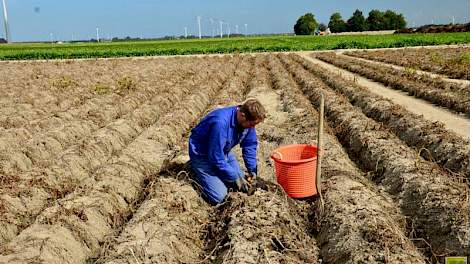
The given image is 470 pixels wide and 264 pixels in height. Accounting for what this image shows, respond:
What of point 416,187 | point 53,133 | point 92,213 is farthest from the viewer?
point 53,133

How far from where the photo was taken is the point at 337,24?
114 meters

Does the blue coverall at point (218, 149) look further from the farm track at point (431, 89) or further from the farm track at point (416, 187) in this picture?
the farm track at point (431, 89)

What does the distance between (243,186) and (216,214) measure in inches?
19.7

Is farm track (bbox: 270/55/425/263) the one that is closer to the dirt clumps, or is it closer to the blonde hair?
the dirt clumps

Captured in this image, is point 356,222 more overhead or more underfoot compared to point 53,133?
more underfoot

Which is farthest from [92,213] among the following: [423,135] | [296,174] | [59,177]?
[423,135]

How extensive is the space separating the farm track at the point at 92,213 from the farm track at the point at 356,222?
2.55 m

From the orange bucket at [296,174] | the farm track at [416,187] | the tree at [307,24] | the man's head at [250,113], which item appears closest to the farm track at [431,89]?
the farm track at [416,187]

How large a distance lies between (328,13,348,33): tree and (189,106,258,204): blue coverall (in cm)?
11144

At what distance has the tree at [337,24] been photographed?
113m

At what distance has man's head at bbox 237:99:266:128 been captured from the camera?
17.7ft

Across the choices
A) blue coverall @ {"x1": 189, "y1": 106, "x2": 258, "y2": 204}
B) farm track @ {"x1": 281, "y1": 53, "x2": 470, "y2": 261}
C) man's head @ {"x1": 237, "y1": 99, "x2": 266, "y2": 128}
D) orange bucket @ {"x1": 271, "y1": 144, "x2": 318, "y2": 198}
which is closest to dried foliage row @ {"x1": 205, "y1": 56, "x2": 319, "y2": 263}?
orange bucket @ {"x1": 271, "y1": 144, "x2": 318, "y2": 198}

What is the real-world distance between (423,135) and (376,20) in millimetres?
104067

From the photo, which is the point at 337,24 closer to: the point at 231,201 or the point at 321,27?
the point at 321,27
